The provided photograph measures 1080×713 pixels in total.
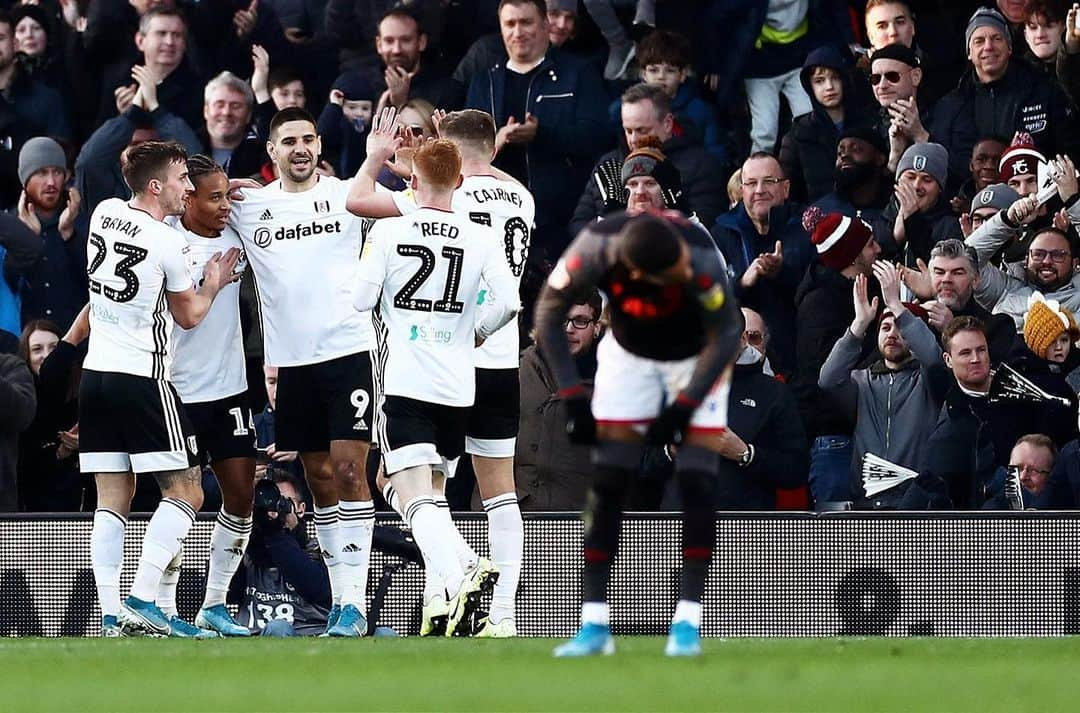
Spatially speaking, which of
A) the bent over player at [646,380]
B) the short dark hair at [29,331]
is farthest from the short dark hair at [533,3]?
the bent over player at [646,380]

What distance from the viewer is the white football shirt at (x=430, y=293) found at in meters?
11.0

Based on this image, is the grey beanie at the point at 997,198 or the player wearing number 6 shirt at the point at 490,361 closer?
the player wearing number 6 shirt at the point at 490,361

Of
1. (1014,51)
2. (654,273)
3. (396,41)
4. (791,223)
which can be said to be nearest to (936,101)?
(1014,51)

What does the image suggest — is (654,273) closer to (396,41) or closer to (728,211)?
(728,211)

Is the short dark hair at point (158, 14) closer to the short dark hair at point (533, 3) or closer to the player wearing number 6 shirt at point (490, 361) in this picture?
the short dark hair at point (533, 3)

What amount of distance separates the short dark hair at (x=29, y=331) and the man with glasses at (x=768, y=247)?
15.5ft

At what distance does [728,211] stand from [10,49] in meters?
6.44

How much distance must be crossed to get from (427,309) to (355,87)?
242 inches

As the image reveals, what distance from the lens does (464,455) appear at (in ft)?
47.6

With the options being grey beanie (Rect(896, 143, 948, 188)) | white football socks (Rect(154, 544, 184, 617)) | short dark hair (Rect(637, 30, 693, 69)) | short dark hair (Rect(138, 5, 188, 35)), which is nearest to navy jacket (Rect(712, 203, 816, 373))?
grey beanie (Rect(896, 143, 948, 188))

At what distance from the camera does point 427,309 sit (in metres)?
11.1

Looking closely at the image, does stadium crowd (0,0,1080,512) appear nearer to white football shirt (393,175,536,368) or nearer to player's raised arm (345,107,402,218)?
player's raised arm (345,107,402,218)

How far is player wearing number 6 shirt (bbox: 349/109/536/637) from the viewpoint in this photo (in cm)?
1126

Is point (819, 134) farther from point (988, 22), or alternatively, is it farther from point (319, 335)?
point (319, 335)
